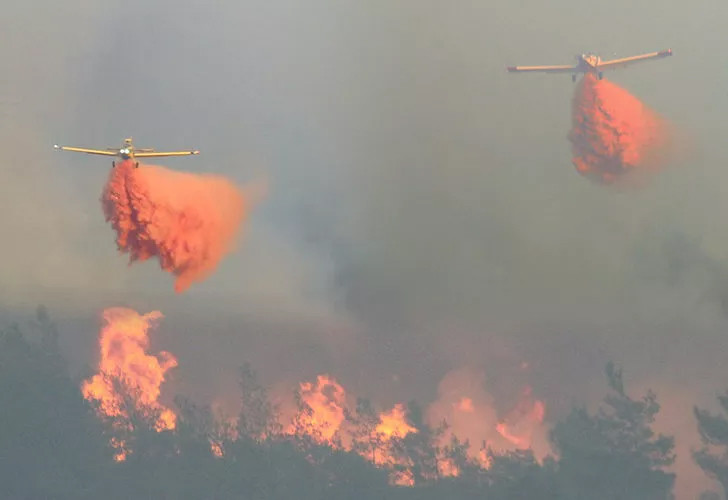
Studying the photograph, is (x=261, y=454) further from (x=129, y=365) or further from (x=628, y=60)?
(x=628, y=60)

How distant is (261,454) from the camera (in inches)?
4685

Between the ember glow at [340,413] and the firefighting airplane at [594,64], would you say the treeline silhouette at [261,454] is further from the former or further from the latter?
the firefighting airplane at [594,64]

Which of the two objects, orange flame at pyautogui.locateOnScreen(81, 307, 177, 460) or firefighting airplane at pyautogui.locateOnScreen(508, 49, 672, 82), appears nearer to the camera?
firefighting airplane at pyautogui.locateOnScreen(508, 49, 672, 82)

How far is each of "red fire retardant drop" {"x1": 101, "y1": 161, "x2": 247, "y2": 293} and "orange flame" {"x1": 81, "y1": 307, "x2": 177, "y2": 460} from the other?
21823 mm

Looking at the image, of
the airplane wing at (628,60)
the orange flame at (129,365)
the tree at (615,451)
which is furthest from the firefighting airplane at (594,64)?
the orange flame at (129,365)

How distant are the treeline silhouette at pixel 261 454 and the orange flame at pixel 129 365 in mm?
854

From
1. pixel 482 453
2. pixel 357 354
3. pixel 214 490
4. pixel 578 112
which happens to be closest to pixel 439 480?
pixel 482 453

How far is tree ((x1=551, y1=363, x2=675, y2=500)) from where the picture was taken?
354 ft

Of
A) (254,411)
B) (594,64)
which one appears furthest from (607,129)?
(254,411)

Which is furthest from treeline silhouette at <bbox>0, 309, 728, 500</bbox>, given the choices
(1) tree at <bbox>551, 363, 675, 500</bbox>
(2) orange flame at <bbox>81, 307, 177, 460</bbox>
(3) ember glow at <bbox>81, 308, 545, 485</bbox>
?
(2) orange flame at <bbox>81, 307, 177, 460</bbox>

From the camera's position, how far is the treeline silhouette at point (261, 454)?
109m

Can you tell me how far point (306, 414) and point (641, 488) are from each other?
28549mm

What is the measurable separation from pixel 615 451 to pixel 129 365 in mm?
42733

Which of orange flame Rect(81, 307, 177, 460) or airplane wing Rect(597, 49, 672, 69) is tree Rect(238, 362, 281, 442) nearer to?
orange flame Rect(81, 307, 177, 460)
